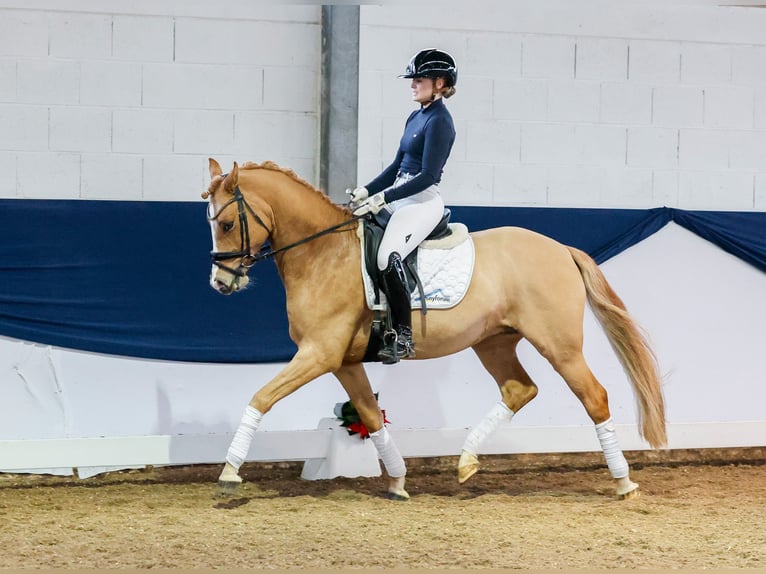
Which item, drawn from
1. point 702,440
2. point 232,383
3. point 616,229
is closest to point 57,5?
point 232,383

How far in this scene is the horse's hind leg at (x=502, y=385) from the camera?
5.00m

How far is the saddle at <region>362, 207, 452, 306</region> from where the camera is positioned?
15.5ft

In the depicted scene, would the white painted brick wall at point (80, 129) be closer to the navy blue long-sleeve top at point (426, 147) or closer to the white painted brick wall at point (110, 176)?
the white painted brick wall at point (110, 176)

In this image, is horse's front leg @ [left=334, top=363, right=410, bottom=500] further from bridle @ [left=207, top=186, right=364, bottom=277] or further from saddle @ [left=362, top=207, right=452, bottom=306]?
bridle @ [left=207, top=186, right=364, bottom=277]

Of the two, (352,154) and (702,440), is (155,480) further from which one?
(702,440)

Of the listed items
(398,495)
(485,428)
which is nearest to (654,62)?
(485,428)

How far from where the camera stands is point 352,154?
5809mm

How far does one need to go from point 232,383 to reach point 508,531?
2097 mm

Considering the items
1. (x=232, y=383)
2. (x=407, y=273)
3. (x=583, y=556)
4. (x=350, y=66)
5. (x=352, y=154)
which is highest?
(x=350, y=66)

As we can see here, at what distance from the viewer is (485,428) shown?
16.4ft

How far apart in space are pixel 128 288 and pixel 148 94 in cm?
111

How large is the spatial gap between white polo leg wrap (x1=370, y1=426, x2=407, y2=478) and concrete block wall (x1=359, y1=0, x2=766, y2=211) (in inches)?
68.7

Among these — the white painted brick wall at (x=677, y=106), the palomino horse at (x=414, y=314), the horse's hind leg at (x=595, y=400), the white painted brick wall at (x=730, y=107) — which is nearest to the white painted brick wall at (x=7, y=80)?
the palomino horse at (x=414, y=314)

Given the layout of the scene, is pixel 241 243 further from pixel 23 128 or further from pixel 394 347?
pixel 23 128
